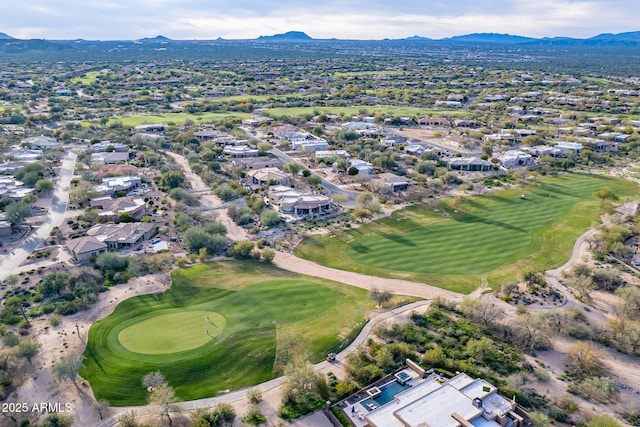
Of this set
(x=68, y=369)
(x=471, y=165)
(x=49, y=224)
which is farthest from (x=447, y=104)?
(x=68, y=369)

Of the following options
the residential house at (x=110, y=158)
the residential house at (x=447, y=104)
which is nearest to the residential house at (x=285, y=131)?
the residential house at (x=110, y=158)

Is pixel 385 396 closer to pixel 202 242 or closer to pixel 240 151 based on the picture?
pixel 202 242

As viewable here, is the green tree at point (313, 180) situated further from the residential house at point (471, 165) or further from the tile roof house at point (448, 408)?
the tile roof house at point (448, 408)

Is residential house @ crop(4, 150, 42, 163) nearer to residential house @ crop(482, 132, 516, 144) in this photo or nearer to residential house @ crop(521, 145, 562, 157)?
residential house @ crop(482, 132, 516, 144)

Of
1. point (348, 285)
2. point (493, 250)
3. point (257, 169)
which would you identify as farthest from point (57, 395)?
point (257, 169)

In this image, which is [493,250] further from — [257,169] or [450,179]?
[257,169]

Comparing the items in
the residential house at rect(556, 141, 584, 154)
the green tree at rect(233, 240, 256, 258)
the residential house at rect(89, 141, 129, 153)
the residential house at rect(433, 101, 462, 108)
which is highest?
the residential house at rect(433, 101, 462, 108)

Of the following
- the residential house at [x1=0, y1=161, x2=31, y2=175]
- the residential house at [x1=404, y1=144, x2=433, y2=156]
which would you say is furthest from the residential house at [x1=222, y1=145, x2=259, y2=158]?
the residential house at [x1=0, y1=161, x2=31, y2=175]
